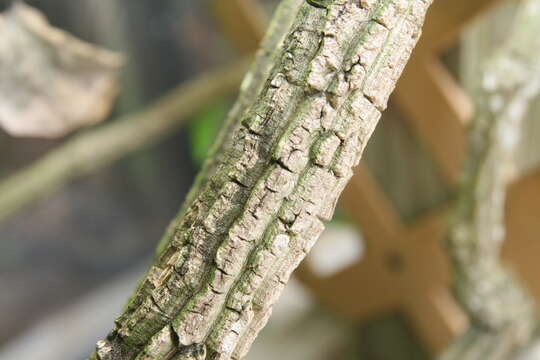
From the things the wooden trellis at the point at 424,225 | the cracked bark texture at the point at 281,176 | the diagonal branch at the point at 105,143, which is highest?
the diagonal branch at the point at 105,143

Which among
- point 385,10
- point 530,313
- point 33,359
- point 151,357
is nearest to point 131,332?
point 151,357

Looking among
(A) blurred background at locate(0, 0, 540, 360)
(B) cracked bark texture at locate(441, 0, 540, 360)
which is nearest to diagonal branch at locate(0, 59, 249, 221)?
(A) blurred background at locate(0, 0, 540, 360)

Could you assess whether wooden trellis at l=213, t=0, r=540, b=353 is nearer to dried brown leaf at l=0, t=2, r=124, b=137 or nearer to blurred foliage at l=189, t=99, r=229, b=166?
blurred foliage at l=189, t=99, r=229, b=166

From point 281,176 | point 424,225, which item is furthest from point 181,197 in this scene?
point 281,176

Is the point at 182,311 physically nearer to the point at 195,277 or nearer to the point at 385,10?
the point at 195,277

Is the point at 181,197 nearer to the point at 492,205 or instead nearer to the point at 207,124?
the point at 207,124

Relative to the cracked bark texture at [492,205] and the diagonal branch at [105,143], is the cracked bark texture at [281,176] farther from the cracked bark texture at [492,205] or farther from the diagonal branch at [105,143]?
the diagonal branch at [105,143]

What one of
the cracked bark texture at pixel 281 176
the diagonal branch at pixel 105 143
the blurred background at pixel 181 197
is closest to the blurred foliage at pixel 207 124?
the blurred background at pixel 181 197
